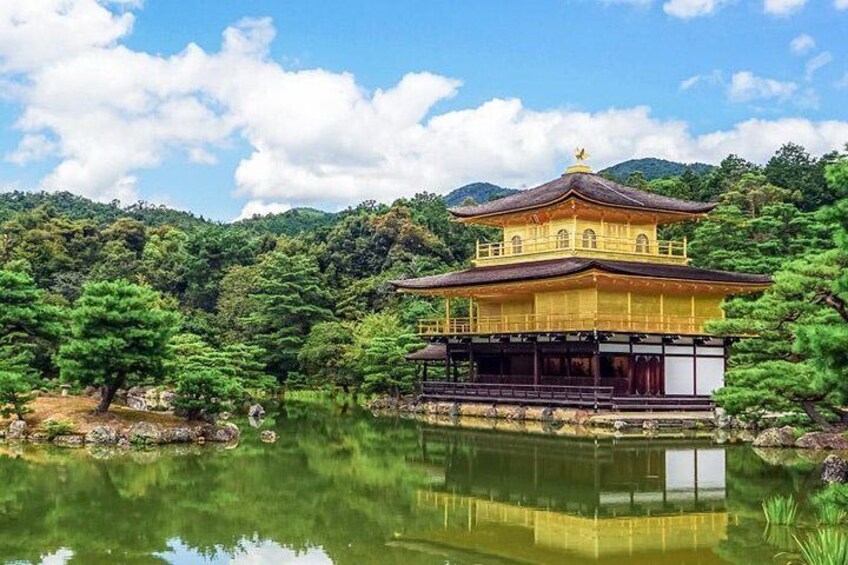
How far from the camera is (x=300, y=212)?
350ft

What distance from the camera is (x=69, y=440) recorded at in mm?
20922

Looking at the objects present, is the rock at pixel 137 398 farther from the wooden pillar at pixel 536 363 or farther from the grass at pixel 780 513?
the grass at pixel 780 513

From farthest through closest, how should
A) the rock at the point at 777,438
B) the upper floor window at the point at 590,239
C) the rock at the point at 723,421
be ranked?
1. the upper floor window at the point at 590,239
2. the rock at the point at 723,421
3. the rock at the point at 777,438

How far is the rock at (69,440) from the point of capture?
2070cm

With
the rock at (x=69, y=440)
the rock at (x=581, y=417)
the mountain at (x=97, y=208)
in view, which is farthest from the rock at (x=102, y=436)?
the mountain at (x=97, y=208)

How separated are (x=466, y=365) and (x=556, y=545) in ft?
89.9

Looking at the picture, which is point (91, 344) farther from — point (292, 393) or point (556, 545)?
point (292, 393)

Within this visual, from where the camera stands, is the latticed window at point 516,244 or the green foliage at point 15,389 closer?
the green foliage at point 15,389

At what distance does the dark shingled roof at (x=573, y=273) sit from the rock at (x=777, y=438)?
727 cm

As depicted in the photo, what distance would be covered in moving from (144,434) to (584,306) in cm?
1428

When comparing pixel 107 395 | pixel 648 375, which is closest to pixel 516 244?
pixel 648 375

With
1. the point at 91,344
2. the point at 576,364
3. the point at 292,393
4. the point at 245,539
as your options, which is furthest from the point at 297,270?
the point at 245,539

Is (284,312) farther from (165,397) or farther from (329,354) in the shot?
(165,397)

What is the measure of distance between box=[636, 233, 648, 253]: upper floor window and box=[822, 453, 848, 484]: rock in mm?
17723
